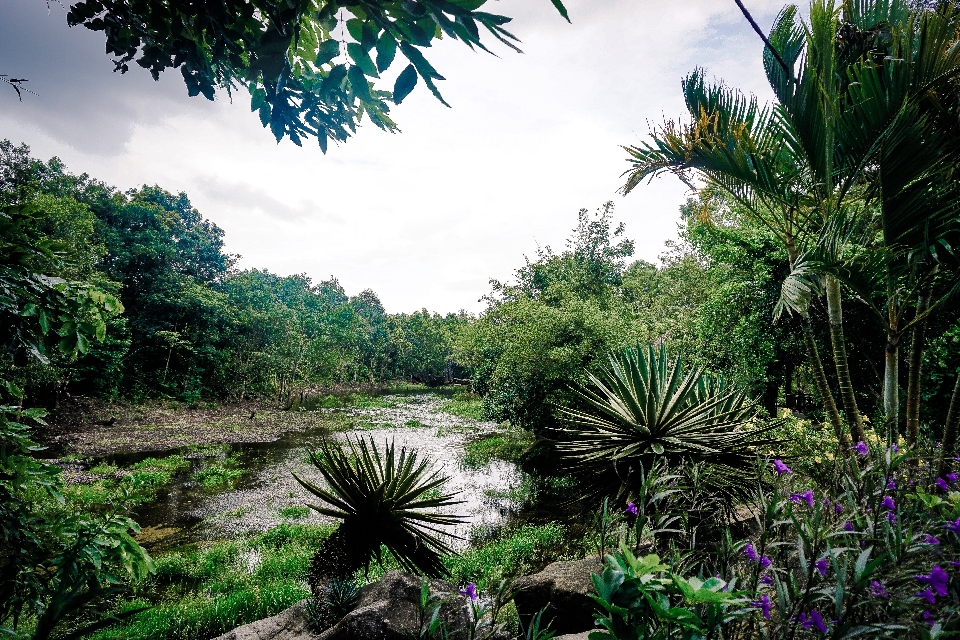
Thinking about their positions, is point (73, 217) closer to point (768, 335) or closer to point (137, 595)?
point (137, 595)

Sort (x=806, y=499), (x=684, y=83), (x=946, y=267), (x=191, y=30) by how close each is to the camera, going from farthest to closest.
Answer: (x=684, y=83) → (x=946, y=267) → (x=806, y=499) → (x=191, y=30)

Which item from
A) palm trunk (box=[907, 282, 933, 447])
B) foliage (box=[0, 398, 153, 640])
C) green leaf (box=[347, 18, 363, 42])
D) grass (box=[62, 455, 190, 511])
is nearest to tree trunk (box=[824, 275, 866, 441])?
palm trunk (box=[907, 282, 933, 447])

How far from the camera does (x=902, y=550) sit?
143cm

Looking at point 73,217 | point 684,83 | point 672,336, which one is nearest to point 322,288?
point 73,217

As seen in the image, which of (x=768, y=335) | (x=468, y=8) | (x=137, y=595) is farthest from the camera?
(x=768, y=335)

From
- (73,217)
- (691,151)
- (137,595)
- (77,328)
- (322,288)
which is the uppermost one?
(322,288)

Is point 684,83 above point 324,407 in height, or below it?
above

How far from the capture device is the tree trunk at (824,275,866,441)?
3893mm

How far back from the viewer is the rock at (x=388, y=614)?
3283 millimetres

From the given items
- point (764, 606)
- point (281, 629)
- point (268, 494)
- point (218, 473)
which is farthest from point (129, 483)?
point (764, 606)

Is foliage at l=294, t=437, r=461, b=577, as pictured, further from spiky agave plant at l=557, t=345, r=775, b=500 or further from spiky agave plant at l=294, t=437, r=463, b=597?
spiky agave plant at l=557, t=345, r=775, b=500

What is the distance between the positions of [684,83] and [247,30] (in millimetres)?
4717

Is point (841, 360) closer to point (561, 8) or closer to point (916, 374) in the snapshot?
point (916, 374)

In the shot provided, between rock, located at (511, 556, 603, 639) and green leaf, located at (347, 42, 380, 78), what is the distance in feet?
13.9
